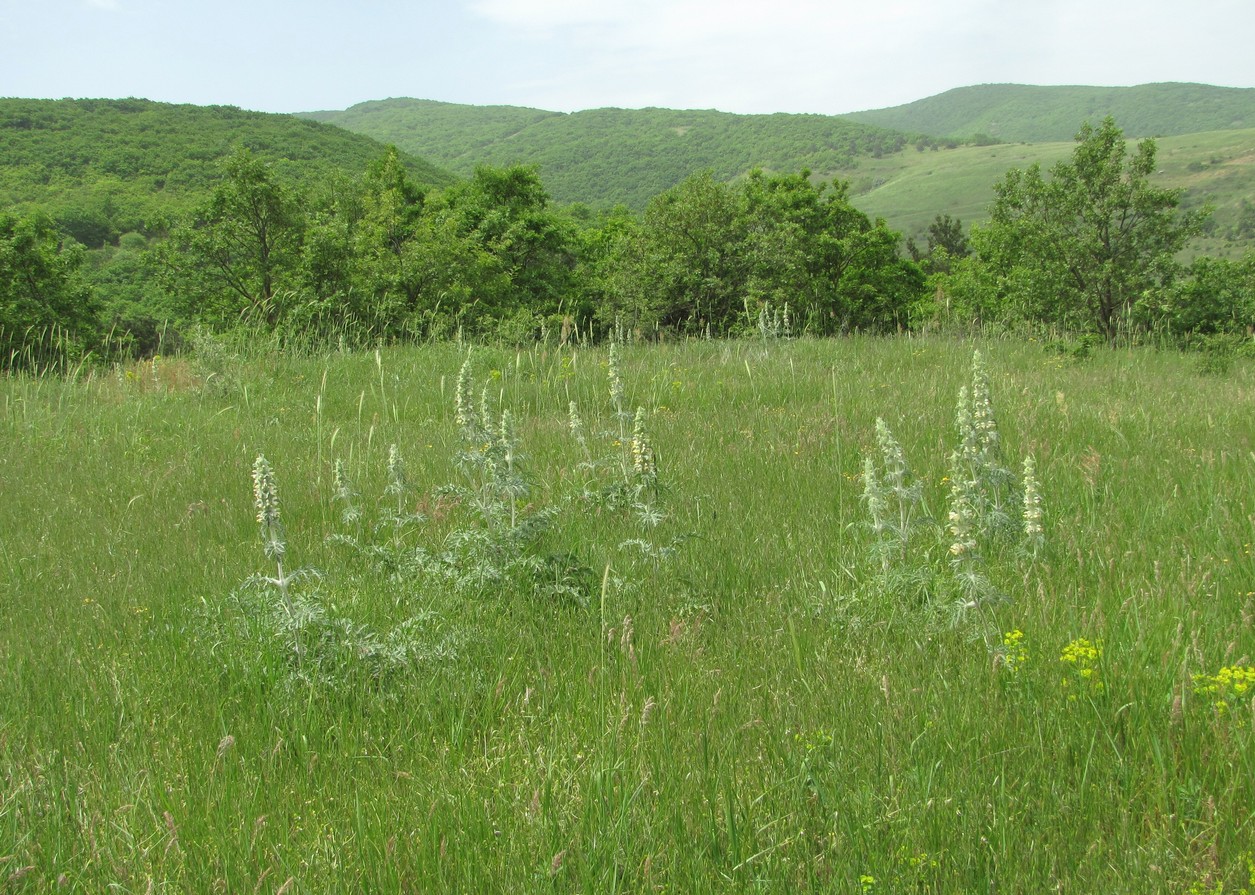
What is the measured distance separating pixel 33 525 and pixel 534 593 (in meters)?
3.24

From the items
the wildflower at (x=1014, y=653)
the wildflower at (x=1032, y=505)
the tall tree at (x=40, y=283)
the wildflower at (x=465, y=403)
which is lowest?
the wildflower at (x=1014, y=653)

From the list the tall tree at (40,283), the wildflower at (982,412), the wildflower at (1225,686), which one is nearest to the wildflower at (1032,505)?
the wildflower at (982,412)

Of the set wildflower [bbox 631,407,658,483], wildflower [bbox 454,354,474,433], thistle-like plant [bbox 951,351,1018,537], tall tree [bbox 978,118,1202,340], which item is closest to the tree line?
tall tree [bbox 978,118,1202,340]

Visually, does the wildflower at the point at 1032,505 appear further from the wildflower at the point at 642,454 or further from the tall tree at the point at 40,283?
the tall tree at the point at 40,283

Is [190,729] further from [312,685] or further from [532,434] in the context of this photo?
[532,434]

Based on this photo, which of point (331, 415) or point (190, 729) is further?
point (331, 415)

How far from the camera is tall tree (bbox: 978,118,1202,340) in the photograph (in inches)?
640

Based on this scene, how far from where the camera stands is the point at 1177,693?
2.18m

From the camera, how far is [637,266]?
1288 inches

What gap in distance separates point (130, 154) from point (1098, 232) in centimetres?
8643

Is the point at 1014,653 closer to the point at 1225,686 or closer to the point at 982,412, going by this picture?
the point at 1225,686

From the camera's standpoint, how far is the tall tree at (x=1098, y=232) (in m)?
16.2

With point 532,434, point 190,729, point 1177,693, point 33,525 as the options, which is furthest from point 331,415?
point 1177,693

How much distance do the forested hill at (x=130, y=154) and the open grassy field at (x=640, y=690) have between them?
53073 mm
